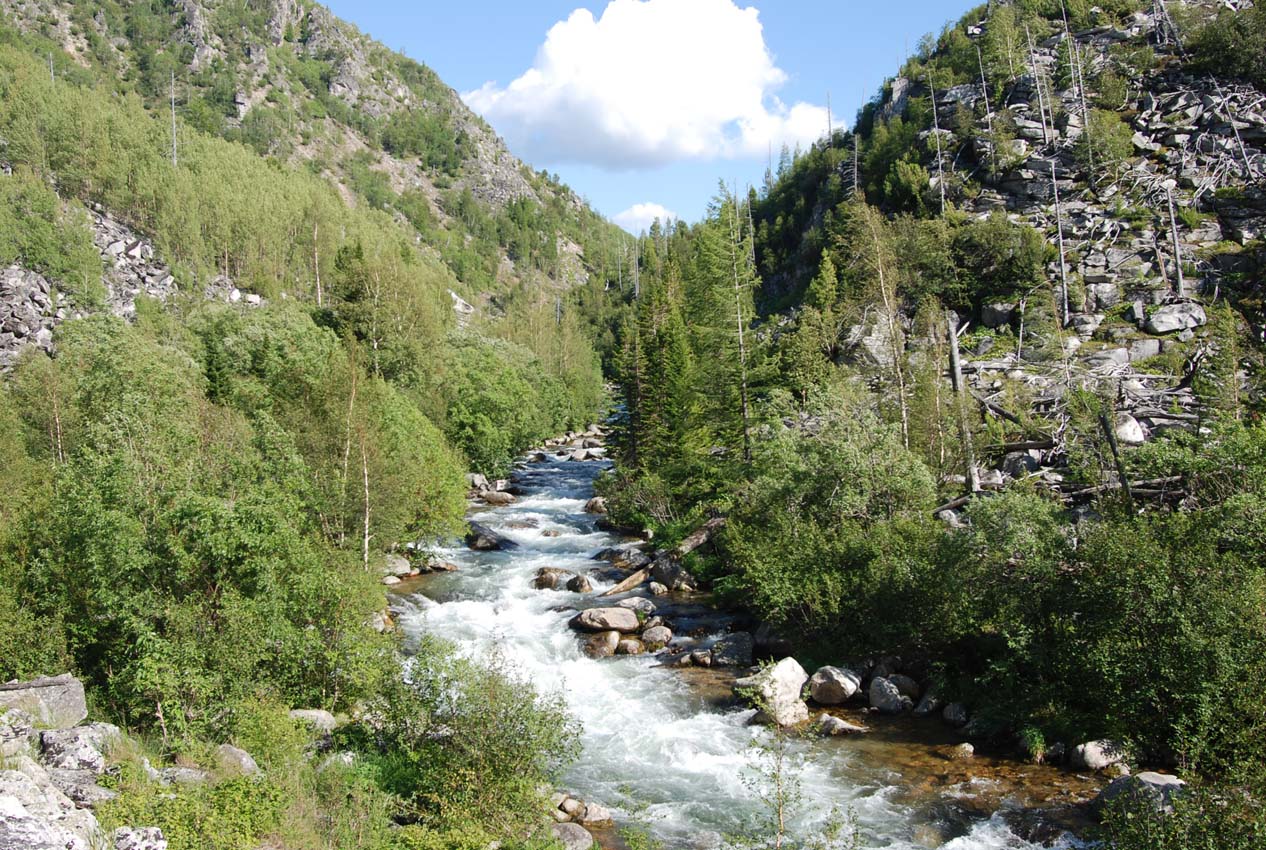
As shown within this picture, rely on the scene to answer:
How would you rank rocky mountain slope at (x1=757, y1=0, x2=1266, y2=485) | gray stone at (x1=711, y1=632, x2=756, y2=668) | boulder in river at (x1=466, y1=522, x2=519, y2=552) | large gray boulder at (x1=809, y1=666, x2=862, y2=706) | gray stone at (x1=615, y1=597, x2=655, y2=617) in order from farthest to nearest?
rocky mountain slope at (x1=757, y1=0, x2=1266, y2=485), boulder in river at (x1=466, y1=522, x2=519, y2=552), gray stone at (x1=615, y1=597, x2=655, y2=617), gray stone at (x1=711, y1=632, x2=756, y2=668), large gray boulder at (x1=809, y1=666, x2=862, y2=706)

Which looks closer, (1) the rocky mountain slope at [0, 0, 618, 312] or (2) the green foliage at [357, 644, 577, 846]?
(2) the green foliage at [357, 644, 577, 846]

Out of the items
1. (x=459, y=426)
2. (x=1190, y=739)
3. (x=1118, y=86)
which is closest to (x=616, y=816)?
(x=1190, y=739)

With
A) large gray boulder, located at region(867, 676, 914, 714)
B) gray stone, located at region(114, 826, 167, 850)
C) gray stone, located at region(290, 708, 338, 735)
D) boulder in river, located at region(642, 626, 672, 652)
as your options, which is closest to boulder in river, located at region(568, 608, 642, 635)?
boulder in river, located at region(642, 626, 672, 652)

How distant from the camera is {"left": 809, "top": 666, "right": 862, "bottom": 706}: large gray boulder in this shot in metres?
23.9

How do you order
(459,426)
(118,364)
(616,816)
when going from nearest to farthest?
(616,816), (118,364), (459,426)

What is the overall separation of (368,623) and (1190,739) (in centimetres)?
2051

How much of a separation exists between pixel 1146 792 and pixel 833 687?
10978 mm

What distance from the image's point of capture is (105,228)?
7181 centimetres

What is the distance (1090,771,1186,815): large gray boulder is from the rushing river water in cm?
204

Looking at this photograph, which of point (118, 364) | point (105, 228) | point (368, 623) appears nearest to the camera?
point (368, 623)

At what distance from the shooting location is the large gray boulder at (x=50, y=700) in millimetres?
15117

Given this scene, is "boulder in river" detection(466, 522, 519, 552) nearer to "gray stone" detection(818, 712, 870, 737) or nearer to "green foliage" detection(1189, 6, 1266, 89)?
"gray stone" detection(818, 712, 870, 737)

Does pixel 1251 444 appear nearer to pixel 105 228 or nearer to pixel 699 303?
pixel 699 303

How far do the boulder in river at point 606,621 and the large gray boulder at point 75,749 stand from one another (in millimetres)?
17708
